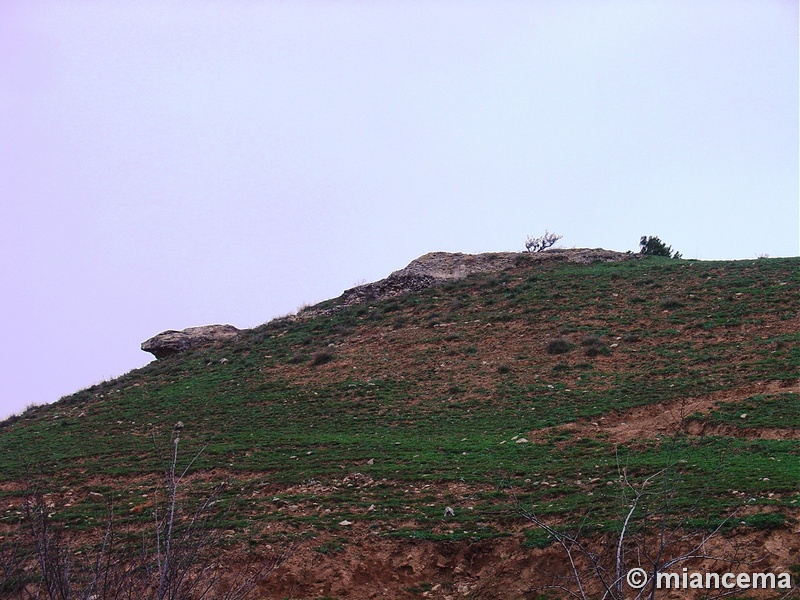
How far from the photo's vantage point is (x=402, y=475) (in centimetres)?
1280

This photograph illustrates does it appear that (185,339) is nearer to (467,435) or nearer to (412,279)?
(412,279)

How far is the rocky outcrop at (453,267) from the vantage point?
3178 cm

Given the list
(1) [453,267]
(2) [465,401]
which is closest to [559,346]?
(2) [465,401]

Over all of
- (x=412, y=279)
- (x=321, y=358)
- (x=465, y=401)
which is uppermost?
(x=412, y=279)

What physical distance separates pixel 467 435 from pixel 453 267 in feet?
62.9

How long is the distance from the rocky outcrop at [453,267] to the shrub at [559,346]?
11384 millimetres

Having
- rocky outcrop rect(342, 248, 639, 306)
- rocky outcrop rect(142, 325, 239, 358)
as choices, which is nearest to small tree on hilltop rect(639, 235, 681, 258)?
rocky outcrop rect(342, 248, 639, 306)

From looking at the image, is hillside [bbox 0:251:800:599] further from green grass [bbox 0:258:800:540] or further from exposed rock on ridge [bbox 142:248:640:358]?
exposed rock on ridge [bbox 142:248:640:358]

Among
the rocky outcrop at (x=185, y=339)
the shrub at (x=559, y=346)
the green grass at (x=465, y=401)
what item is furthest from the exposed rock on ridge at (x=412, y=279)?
the shrub at (x=559, y=346)

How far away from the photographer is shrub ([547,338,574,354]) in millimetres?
20266

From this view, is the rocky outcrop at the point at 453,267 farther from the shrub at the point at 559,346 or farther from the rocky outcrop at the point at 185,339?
the shrub at the point at 559,346

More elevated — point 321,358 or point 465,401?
point 321,358

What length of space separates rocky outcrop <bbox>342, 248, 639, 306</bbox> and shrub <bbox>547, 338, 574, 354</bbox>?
11.4 m

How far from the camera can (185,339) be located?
30.2 meters
